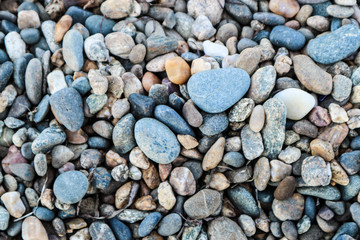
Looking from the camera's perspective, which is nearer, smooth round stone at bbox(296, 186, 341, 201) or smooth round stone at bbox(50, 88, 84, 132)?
smooth round stone at bbox(296, 186, 341, 201)

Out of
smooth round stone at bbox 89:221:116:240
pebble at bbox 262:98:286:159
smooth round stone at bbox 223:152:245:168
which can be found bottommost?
smooth round stone at bbox 89:221:116:240

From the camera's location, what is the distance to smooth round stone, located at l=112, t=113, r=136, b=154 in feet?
5.25

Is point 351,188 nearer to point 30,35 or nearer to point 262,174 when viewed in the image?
point 262,174

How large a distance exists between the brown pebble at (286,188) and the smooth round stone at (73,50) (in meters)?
1.21

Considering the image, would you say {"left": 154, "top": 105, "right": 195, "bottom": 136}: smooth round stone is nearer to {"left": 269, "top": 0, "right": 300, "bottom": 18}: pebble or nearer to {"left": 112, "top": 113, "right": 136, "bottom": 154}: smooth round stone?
{"left": 112, "top": 113, "right": 136, "bottom": 154}: smooth round stone

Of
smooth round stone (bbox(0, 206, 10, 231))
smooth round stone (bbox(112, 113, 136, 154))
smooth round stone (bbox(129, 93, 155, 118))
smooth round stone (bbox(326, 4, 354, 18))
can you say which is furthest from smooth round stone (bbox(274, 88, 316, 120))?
smooth round stone (bbox(0, 206, 10, 231))

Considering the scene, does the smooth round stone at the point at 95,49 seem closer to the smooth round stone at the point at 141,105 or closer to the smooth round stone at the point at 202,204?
the smooth round stone at the point at 141,105

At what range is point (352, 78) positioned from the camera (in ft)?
5.53

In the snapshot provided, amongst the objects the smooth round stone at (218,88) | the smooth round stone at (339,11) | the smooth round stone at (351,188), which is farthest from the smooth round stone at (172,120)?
the smooth round stone at (339,11)

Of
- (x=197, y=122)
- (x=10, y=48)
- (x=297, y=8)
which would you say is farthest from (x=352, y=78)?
(x=10, y=48)

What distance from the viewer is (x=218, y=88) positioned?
1591 mm

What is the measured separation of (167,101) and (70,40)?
0.64m

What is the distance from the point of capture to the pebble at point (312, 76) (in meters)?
1.63

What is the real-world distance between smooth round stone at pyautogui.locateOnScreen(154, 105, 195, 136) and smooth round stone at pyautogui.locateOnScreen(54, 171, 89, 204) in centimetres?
47
